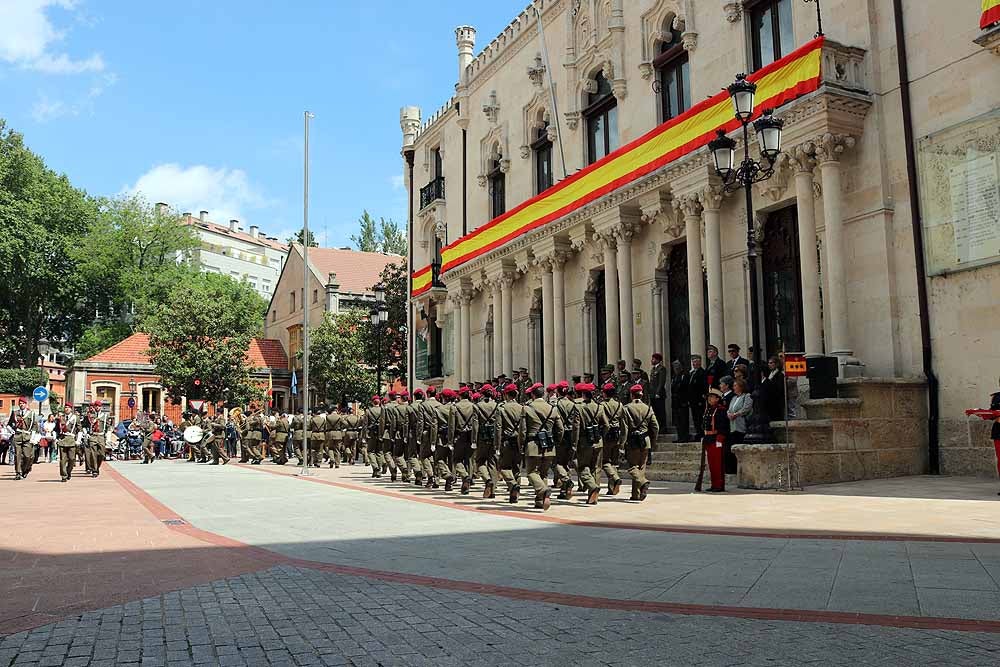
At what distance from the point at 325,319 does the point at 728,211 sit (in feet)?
120

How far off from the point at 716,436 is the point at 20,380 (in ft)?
160

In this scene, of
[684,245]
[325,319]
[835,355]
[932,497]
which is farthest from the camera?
[325,319]

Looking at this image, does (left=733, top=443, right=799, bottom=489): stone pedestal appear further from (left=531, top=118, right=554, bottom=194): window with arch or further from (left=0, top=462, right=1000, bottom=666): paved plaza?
(left=531, top=118, right=554, bottom=194): window with arch

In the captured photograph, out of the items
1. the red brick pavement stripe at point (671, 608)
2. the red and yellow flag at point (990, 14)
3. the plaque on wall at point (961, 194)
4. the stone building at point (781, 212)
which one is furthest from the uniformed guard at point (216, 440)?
the red and yellow flag at point (990, 14)

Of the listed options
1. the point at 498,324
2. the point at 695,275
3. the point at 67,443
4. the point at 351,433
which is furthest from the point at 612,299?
the point at 67,443

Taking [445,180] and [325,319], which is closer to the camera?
[445,180]

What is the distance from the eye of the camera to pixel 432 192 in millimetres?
37562

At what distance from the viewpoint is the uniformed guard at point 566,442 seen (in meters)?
12.9

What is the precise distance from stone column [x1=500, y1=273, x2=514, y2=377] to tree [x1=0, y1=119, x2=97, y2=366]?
40672 mm

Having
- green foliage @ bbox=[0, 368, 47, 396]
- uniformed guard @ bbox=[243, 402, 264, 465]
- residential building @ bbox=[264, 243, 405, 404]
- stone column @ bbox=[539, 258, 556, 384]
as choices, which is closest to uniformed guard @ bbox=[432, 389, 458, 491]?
stone column @ bbox=[539, 258, 556, 384]

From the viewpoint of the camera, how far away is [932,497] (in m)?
11.2

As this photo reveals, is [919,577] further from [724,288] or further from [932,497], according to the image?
[724,288]

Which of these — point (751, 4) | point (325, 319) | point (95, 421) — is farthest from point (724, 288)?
point (325, 319)

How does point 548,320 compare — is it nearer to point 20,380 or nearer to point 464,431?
point 464,431
